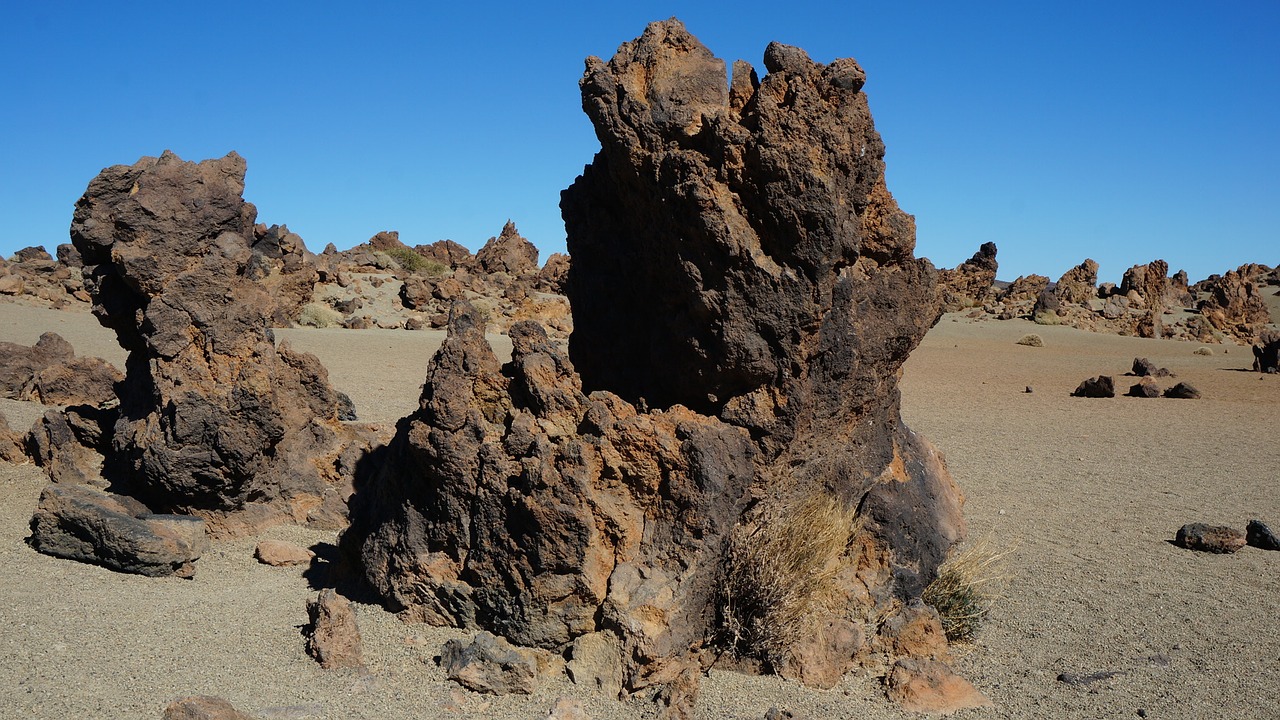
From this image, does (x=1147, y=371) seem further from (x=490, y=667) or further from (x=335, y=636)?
(x=335, y=636)

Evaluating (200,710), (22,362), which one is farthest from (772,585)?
(22,362)

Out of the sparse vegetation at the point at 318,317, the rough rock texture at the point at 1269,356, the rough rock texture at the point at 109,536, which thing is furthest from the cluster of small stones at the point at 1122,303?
the rough rock texture at the point at 109,536

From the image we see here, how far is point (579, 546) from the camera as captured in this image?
4871 mm

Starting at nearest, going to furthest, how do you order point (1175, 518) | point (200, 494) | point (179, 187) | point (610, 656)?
point (610, 656) < point (200, 494) < point (179, 187) < point (1175, 518)

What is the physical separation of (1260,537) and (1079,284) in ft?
106

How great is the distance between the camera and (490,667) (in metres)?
4.73

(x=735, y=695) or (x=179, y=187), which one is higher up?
(x=179, y=187)

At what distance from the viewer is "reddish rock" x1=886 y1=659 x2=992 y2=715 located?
489 cm

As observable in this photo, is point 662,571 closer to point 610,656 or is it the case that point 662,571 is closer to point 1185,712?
point 610,656

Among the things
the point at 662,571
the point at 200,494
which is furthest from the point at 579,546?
the point at 200,494

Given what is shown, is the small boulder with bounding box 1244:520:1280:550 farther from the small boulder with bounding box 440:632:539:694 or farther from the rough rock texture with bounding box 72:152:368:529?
the rough rock texture with bounding box 72:152:368:529

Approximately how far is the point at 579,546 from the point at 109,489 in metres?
4.76

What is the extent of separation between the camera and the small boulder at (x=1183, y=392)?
58.0 ft

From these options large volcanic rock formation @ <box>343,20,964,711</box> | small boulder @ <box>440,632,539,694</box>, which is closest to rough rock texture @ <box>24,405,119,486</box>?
large volcanic rock formation @ <box>343,20,964,711</box>
